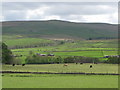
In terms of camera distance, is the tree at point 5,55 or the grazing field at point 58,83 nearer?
the grazing field at point 58,83

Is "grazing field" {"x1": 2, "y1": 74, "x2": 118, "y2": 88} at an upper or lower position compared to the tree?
lower

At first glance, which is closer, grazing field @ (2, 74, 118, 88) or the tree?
grazing field @ (2, 74, 118, 88)

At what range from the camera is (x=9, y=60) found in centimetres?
6134

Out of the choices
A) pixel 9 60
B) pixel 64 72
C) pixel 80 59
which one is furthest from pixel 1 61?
pixel 80 59

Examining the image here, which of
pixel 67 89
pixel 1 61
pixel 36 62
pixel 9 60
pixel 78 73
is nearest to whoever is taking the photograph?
pixel 67 89

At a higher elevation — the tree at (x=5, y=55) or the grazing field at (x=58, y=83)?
the tree at (x=5, y=55)

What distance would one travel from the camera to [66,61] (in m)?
68.0

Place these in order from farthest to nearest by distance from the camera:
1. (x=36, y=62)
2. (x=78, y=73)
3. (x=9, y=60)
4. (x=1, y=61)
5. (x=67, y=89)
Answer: (x=36, y=62) < (x=9, y=60) < (x=1, y=61) < (x=78, y=73) < (x=67, y=89)

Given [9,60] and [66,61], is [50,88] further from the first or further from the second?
[66,61]

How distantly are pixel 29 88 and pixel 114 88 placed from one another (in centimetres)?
827

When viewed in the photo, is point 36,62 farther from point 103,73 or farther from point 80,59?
point 103,73

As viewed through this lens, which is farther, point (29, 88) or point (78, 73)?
point (78, 73)

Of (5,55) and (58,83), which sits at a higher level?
(5,55)

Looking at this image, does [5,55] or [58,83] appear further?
[5,55]
